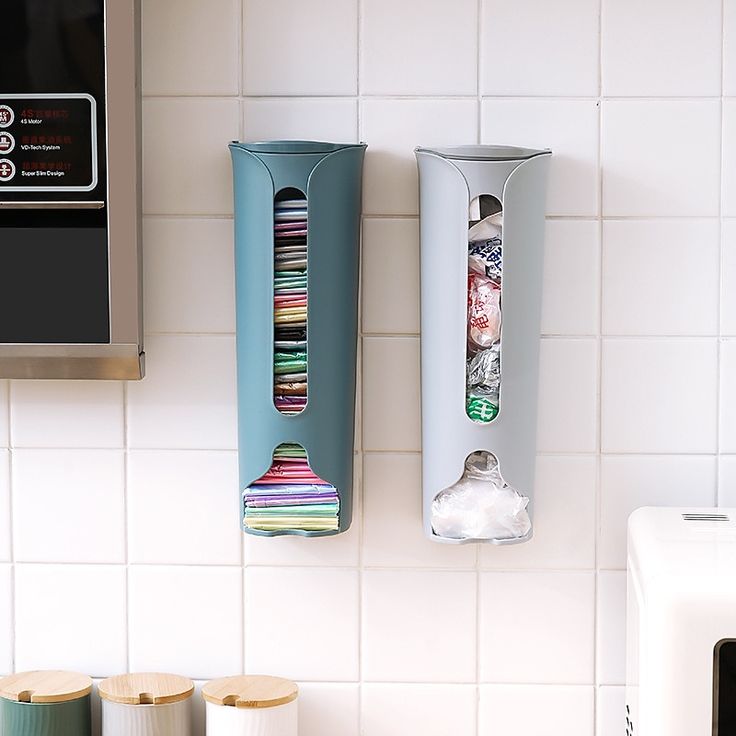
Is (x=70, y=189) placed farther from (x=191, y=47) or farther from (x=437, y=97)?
(x=437, y=97)

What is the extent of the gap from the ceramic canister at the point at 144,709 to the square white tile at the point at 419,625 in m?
0.23

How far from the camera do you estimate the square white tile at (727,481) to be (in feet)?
4.03

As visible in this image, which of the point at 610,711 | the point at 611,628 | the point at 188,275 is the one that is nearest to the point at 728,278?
the point at 611,628

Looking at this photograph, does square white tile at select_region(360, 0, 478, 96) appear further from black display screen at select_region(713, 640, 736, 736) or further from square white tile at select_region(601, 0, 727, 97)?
black display screen at select_region(713, 640, 736, 736)

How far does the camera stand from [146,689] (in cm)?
120

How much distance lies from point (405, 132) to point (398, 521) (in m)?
0.48

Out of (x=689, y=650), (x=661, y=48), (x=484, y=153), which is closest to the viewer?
(x=689, y=650)

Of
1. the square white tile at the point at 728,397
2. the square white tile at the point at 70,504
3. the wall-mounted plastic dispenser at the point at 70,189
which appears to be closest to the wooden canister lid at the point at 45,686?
the square white tile at the point at 70,504

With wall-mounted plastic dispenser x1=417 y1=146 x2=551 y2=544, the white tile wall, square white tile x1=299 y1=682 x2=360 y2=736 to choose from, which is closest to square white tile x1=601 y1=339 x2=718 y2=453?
the white tile wall

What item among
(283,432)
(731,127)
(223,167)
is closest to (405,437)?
(283,432)

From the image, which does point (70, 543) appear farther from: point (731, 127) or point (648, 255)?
point (731, 127)

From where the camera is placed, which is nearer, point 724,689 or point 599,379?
point 724,689

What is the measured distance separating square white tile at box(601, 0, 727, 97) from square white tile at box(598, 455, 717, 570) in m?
0.44

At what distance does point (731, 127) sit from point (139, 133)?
71 cm
